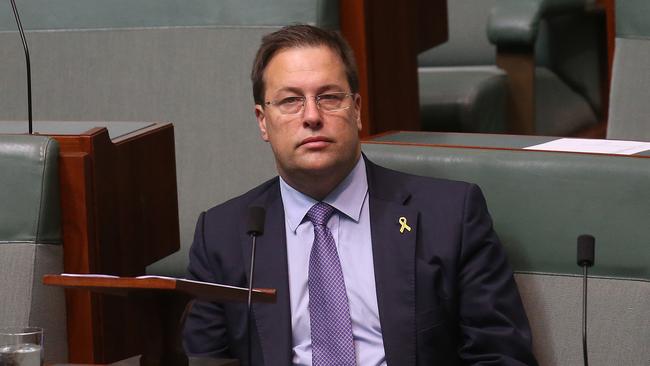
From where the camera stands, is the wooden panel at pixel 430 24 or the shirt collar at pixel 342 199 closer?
the shirt collar at pixel 342 199

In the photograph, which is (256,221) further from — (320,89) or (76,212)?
(76,212)

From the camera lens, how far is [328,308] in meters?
1.28

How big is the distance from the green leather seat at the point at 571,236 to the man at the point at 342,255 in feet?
0.16

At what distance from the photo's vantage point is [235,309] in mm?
1317

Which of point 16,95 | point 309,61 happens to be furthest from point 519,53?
point 309,61

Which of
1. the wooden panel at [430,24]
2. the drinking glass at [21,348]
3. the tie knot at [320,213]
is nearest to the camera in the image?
the drinking glass at [21,348]

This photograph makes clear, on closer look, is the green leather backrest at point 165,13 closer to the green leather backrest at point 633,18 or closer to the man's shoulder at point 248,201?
the green leather backrest at point 633,18

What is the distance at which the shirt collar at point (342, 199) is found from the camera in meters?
1.32

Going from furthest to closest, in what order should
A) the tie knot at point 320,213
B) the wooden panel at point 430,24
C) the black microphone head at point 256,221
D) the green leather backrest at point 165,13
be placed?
the wooden panel at point 430,24 < the green leather backrest at point 165,13 < the tie knot at point 320,213 < the black microphone head at point 256,221

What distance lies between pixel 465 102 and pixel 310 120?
1284mm

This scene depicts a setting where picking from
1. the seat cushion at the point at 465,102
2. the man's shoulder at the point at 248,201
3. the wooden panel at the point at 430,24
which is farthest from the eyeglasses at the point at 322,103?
the seat cushion at the point at 465,102

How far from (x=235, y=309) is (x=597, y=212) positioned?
1.31ft

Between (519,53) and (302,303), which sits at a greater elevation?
(519,53)

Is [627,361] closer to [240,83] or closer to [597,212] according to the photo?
[597,212]
